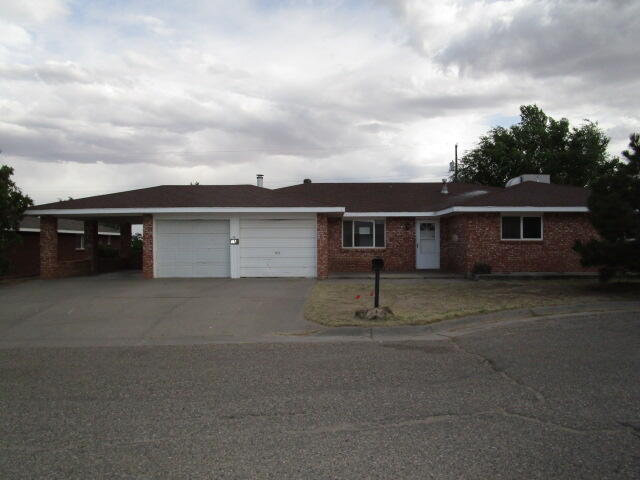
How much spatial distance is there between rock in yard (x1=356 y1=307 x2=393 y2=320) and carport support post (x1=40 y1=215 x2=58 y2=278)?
45.1 ft

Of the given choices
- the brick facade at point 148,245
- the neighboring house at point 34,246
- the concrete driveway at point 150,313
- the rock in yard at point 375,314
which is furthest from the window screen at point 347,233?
the neighboring house at point 34,246

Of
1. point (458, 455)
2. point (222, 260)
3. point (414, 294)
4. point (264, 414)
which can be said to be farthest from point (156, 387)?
point (222, 260)

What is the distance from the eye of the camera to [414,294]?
13977 mm

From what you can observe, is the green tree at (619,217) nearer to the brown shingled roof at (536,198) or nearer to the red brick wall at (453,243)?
the brown shingled roof at (536,198)

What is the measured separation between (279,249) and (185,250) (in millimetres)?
3345

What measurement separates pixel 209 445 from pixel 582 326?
25.1 feet

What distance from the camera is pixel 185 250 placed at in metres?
19.0

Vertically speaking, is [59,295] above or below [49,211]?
below

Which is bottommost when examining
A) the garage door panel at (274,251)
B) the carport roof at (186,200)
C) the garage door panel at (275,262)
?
the garage door panel at (275,262)

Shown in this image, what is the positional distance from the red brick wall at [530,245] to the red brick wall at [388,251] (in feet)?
10.7

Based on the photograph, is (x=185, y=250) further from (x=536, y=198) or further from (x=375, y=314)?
(x=536, y=198)

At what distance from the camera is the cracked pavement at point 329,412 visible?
398 cm

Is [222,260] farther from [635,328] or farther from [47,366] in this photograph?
[635,328]

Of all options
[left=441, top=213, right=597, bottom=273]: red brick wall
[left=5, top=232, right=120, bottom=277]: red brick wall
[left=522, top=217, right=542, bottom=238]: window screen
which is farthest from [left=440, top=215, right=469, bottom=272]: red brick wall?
[left=5, top=232, right=120, bottom=277]: red brick wall
